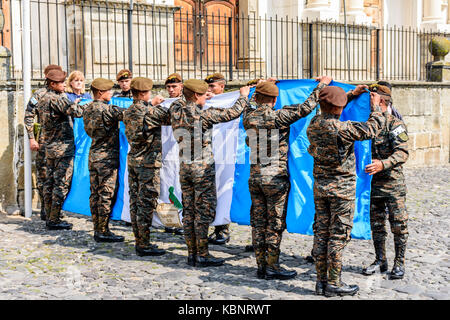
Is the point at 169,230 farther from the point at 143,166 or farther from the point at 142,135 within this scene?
the point at 142,135

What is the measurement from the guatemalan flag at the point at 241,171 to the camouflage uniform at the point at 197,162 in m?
0.44

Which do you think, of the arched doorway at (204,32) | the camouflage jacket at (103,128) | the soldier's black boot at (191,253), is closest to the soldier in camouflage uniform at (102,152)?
the camouflage jacket at (103,128)

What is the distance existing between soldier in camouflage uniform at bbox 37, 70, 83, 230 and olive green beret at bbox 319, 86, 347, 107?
13.0 ft

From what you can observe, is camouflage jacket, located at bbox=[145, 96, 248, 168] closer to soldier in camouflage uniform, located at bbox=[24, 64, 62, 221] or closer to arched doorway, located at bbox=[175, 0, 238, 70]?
soldier in camouflage uniform, located at bbox=[24, 64, 62, 221]

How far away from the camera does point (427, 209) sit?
8.77m

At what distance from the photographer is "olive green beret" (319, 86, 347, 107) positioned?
473cm

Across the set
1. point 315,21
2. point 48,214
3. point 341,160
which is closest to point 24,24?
point 48,214

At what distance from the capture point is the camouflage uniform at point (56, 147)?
7.55 metres

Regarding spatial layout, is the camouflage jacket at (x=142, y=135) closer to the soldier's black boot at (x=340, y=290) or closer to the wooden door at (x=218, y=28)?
the soldier's black boot at (x=340, y=290)

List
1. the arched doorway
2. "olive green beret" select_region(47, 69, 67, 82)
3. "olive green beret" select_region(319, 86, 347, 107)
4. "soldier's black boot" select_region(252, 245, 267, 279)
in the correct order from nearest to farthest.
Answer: "olive green beret" select_region(319, 86, 347, 107)
"soldier's black boot" select_region(252, 245, 267, 279)
"olive green beret" select_region(47, 69, 67, 82)
the arched doorway

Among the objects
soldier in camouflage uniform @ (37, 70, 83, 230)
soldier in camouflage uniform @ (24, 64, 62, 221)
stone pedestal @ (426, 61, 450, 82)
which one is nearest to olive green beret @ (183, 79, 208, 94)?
soldier in camouflage uniform @ (37, 70, 83, 230)

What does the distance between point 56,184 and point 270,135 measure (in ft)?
11.5

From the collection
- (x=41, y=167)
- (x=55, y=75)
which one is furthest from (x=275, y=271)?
(x=41, y=167)

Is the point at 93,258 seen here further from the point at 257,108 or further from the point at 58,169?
the point at 257,108
